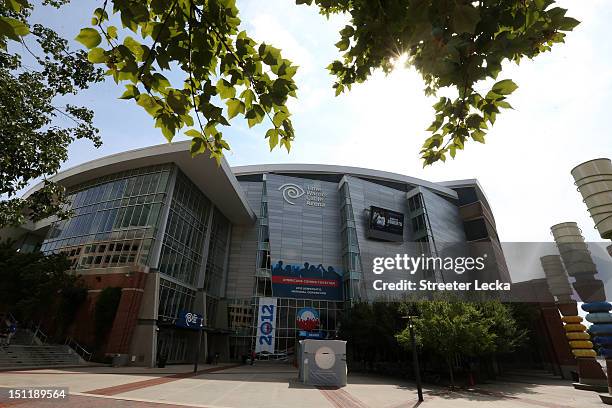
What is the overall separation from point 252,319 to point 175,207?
18038 millimetres

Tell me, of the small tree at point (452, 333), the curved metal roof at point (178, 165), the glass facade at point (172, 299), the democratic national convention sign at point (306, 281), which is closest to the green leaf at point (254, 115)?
the small tree at point (452, 333)

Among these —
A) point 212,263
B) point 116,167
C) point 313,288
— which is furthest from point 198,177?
point 313,288

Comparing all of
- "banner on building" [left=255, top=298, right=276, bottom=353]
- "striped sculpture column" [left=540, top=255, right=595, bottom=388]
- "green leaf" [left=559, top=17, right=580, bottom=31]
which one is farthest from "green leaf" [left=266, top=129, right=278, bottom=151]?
"banner on building" [left=255, top=298, right=276, bottom=353]

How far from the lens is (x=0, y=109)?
27.4 feet

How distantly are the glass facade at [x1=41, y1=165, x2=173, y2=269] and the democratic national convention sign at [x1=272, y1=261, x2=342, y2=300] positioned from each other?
17.3 metres

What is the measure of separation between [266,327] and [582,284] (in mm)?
29961

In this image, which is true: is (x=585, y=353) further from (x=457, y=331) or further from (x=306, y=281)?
(x=306, y=281)

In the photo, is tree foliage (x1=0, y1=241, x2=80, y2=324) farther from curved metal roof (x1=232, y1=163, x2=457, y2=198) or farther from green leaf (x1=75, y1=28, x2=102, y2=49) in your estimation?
green leaf (x1=75, y1=28, x2=102, y2=49)

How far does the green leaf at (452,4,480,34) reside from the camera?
1.85 m

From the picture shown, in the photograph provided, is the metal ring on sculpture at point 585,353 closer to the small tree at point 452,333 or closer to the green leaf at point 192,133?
the small tree at point 452,333

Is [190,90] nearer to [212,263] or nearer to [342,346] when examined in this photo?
[342,346]

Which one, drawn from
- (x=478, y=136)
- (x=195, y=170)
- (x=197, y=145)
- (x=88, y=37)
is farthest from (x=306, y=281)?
(x=88, y=37)

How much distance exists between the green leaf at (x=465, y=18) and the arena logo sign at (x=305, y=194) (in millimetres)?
46047

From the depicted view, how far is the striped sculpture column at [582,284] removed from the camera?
64.1 feet
